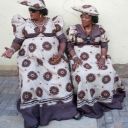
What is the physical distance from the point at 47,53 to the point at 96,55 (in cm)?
74

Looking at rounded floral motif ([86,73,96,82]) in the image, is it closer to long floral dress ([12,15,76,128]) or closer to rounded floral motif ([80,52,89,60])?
long floral dress ([12,15,76,128])

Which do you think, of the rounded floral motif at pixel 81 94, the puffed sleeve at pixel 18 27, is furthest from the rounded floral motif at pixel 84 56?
the puffed sleeve at pixel 18 27

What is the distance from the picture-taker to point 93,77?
523 cm

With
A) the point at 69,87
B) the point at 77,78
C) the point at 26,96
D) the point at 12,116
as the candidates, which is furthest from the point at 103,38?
the point at 12,116

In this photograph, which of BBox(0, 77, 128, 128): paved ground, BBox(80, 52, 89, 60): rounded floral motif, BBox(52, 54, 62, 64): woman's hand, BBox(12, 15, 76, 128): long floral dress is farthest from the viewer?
BBox(80, 52, 89, 60): rounded floral motif

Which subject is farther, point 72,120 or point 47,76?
point 47,76

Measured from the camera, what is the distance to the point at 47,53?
5.35 m

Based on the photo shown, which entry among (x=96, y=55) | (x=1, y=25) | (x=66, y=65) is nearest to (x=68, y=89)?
(x=66, y=65)

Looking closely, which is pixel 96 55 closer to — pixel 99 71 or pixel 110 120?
pixel 99 71

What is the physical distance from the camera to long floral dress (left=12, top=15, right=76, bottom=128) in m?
5.08

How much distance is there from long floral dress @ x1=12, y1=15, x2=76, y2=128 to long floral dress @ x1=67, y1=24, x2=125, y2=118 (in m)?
0.17

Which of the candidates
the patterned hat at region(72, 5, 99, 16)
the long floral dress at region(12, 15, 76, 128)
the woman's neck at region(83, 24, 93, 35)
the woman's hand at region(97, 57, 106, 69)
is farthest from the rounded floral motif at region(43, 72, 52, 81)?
the patterned hat at region(72, 5, 99, 16)

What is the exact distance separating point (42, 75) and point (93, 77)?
0.70m

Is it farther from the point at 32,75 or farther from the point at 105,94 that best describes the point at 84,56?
the point at 32,75
